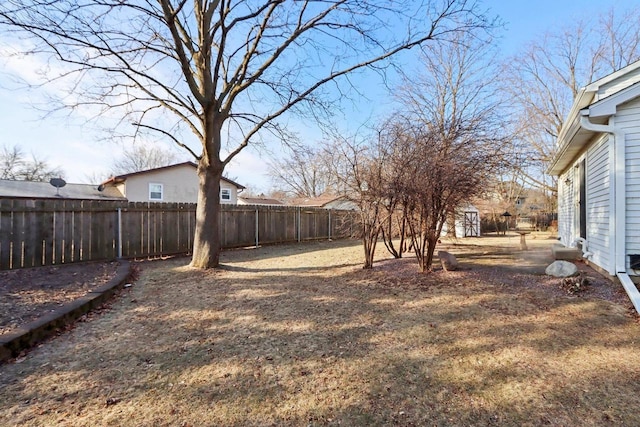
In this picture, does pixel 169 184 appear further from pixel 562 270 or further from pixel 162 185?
pixel 562 270

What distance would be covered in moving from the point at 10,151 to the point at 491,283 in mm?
40434

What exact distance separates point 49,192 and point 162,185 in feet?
19.6

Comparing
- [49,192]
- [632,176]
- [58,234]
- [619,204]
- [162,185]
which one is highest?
[162,185]

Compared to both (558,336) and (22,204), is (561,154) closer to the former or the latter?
(558,336)

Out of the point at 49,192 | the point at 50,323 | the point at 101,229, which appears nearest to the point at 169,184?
the point at 49,192

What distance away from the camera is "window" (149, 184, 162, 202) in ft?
61.0

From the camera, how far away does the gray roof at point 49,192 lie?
16156 millimetres

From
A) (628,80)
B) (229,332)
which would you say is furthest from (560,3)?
(229,332)

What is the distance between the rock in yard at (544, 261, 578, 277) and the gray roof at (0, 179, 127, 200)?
19.7 metres

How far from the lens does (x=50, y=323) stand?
3.27 meters

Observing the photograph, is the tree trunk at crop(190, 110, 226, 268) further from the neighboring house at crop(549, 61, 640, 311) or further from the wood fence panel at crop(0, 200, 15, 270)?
the neighboring house at crop(549, 61, 640, 311)

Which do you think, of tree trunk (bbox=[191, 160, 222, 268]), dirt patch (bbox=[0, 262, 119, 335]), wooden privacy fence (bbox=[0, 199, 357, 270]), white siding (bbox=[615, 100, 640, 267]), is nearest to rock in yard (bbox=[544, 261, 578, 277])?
white siding (bbox=[615, 100, 640, 267])

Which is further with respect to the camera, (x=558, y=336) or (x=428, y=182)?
(x=428, y=182)

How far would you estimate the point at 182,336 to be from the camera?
3.32m
